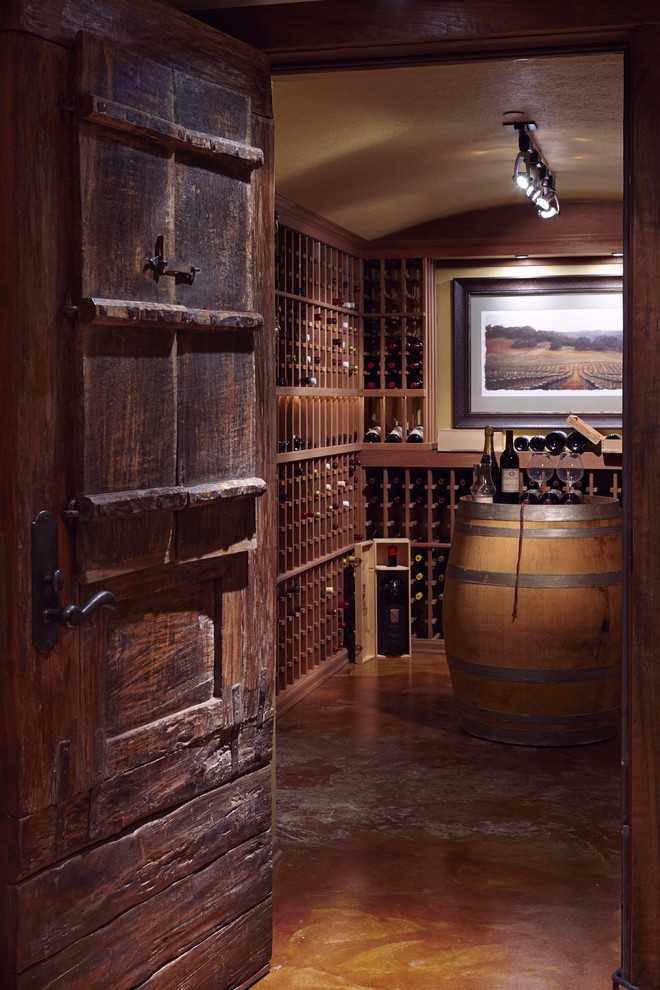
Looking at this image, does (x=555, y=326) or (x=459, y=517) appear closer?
(x=459, y=517)

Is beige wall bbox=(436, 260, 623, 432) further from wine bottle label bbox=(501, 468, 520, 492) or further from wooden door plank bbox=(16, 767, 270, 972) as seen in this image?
wooden door plank bbox=(16, 767, 270, 972)

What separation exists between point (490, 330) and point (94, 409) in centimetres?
566

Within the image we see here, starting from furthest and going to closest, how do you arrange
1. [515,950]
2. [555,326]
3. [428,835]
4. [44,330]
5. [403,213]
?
1. [555,326]
2. [403,213]
3. [428,835]
4. [515,950]
5. [44,330]

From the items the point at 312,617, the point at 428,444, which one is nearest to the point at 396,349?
the point at 428,444

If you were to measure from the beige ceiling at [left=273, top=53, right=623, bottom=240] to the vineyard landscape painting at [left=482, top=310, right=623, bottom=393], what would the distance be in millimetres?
829

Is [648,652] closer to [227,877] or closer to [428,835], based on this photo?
[227,877]

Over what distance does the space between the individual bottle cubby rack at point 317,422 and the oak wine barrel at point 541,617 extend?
125 centimetres

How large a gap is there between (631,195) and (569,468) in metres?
2.98

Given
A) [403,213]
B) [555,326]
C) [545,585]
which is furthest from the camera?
[555,326]

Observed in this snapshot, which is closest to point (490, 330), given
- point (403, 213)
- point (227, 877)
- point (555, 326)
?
point (555, 326)

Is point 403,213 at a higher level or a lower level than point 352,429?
higher

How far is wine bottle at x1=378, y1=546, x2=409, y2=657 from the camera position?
24.3ft

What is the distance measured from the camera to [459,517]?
5.52 metres

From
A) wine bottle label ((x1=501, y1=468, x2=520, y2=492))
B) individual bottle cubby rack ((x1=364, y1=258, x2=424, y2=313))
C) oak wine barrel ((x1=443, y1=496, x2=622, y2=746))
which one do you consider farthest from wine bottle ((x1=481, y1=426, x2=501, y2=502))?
individual bottle cubby rack ((x1=364, y1=258, x2=424, y2=313))
